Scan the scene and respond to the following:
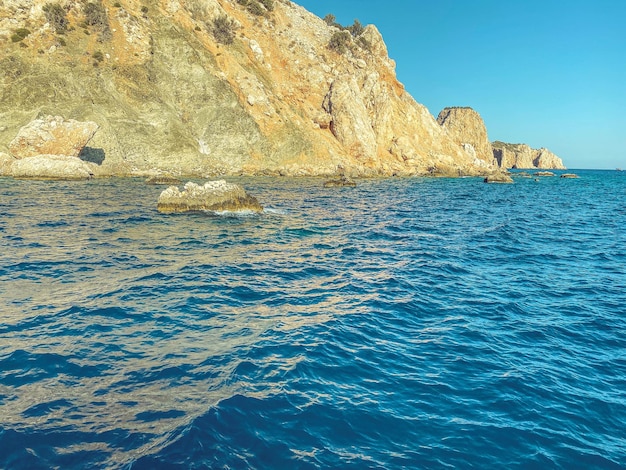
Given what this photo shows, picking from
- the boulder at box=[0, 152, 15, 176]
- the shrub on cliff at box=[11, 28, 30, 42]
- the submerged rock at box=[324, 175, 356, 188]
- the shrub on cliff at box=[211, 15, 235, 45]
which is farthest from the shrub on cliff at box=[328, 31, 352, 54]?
the boulder at box=[0, 152, 15, 176]

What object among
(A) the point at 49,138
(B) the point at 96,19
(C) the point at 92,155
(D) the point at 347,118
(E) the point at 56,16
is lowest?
(C) the point at 92,155

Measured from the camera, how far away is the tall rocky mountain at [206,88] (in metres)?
62.3

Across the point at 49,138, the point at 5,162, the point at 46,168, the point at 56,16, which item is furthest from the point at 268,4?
the point at 46,168

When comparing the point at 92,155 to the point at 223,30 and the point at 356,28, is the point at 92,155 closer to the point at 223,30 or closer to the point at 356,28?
the point at 223,30

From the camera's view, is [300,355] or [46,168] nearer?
[300,355]

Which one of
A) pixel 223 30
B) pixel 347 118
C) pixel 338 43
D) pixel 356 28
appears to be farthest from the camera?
pixel 356 28

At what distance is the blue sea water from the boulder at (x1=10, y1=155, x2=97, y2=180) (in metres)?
34.8

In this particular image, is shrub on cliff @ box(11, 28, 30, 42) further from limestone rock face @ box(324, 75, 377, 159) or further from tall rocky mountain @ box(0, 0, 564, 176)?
limestone rock face @ box(324, 75, 377, 159)

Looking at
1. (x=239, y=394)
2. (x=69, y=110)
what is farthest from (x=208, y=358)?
(x=69, y=110)

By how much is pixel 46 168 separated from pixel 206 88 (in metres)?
36.9

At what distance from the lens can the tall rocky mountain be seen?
62344 millimetres

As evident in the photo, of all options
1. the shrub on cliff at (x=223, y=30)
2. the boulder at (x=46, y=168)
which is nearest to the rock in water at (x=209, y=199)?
the boulder at (x=46, y=168)

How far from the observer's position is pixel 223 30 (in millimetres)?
87375

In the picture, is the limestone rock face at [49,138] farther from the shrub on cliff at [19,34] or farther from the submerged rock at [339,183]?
the submerged rock at [339,183]
